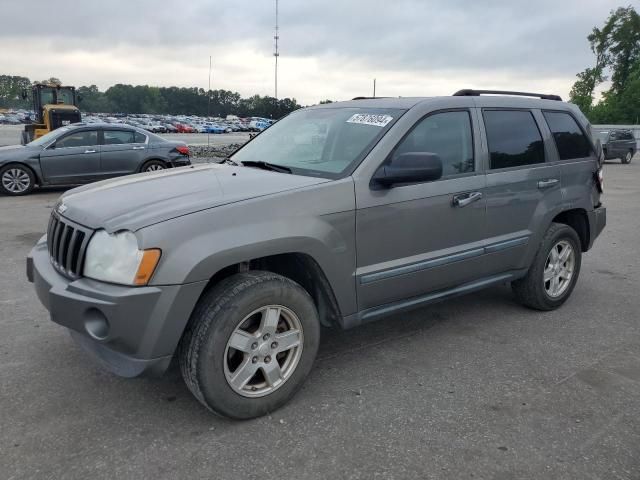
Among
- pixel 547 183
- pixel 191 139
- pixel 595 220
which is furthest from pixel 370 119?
pixel 191 139

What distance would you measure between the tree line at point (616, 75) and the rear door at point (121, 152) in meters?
66.4

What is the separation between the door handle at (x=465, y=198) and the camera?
3.71m

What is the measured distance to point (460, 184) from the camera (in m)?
3.77

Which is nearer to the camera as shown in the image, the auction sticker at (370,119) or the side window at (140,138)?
the auction sticker at (370,119)

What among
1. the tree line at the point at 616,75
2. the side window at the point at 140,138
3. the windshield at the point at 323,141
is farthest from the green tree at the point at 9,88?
the windshield at the point at 323,141

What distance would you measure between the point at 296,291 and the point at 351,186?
71cm

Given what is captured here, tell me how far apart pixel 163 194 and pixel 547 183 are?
10.0 feet

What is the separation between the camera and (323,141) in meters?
3.75

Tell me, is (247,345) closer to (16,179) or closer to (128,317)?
(128,317)

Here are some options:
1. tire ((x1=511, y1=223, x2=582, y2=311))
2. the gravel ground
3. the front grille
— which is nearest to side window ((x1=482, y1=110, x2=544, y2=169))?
tire ((x1=511, y1=223, x2=582, y2=311))

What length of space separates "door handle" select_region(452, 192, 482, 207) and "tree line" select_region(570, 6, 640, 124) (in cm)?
7035

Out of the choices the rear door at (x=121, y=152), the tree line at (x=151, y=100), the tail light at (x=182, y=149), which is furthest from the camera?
the tree line at (x=151, y=100)

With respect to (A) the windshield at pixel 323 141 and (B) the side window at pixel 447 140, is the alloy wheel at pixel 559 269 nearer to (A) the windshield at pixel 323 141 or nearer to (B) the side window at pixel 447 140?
(B) the side window at pixel 447 140

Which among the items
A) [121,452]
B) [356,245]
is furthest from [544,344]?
[121,452]
